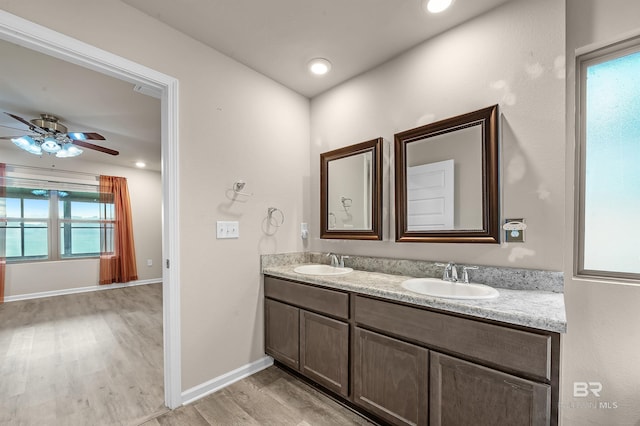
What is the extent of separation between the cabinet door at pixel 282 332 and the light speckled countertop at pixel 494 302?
411mm

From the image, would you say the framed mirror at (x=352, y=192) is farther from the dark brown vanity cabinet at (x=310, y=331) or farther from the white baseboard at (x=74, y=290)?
the white baseboard at (x=74, y=290)

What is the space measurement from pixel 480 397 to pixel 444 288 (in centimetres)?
58

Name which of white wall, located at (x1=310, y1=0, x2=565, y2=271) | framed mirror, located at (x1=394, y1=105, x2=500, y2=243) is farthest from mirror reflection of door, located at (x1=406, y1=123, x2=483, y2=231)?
white wall, located at (x1=310, y1=0, x2=565, y2=271)

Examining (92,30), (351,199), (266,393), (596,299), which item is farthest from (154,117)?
(596,299)

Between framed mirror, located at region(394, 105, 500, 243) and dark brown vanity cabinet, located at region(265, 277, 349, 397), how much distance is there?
28.8 inches

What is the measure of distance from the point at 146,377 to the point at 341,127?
2592 millimetres

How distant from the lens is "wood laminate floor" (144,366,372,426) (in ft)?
5.27

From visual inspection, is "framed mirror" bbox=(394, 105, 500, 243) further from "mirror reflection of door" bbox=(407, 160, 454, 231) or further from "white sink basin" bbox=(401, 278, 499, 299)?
"white sink basin" bbox=(401, 278, 499, 299)

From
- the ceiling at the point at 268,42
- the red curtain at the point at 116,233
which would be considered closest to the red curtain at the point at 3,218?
the red curtain at the point at 116,233

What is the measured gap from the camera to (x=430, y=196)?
1831mm

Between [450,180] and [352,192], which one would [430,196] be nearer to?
[450,180]

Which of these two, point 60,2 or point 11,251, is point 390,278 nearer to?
point 60,2

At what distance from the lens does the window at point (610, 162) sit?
4.48 feet

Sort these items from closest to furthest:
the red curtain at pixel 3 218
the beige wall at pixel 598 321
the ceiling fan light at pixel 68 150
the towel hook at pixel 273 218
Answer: the beige wall at pixel 598 321, the towel hook at pixel 273 218, the ceiling fan light at pixel 68 150, the red curtain at pixel 3 218
